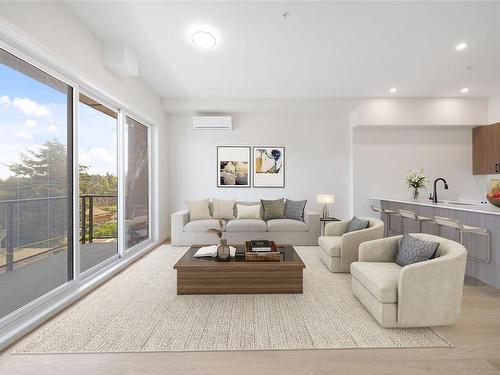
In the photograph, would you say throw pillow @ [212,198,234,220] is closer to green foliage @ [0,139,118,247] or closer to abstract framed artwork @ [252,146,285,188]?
abstract framed artwork @ [252,146,285,188]

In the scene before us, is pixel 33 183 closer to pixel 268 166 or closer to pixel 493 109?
pixel 268 166

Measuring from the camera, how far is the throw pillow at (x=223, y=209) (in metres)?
5.66

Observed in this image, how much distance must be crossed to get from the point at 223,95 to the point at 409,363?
519 centimetres

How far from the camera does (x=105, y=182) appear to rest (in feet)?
13.5

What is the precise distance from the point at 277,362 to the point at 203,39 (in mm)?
3542

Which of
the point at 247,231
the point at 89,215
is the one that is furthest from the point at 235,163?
the point at 89,215

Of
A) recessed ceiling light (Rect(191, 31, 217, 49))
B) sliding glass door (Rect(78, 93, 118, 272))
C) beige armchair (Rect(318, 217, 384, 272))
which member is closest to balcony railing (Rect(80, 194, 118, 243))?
→ sliding glass door (Rect(78, 93, 118, 272))

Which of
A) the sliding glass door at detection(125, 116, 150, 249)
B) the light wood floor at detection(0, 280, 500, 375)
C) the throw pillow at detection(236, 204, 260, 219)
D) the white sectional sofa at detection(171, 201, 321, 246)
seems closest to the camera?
the light wood floor at detection(0, 280, 500, 375)

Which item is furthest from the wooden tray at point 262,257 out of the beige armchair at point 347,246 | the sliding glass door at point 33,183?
the sliding glass door at point 33,183

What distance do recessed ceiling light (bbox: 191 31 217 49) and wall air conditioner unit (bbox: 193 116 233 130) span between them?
2.47m

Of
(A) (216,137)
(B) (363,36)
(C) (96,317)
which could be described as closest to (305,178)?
(A) (216,137)

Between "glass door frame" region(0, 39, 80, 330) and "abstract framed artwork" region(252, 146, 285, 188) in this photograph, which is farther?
"abstract framed artwork" region(252, 146, 285, 188)

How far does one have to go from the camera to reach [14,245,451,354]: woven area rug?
2.11 metres

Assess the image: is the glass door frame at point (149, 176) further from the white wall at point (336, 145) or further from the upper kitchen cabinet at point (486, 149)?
the upper kitchen cabinet at point (486, 149)
